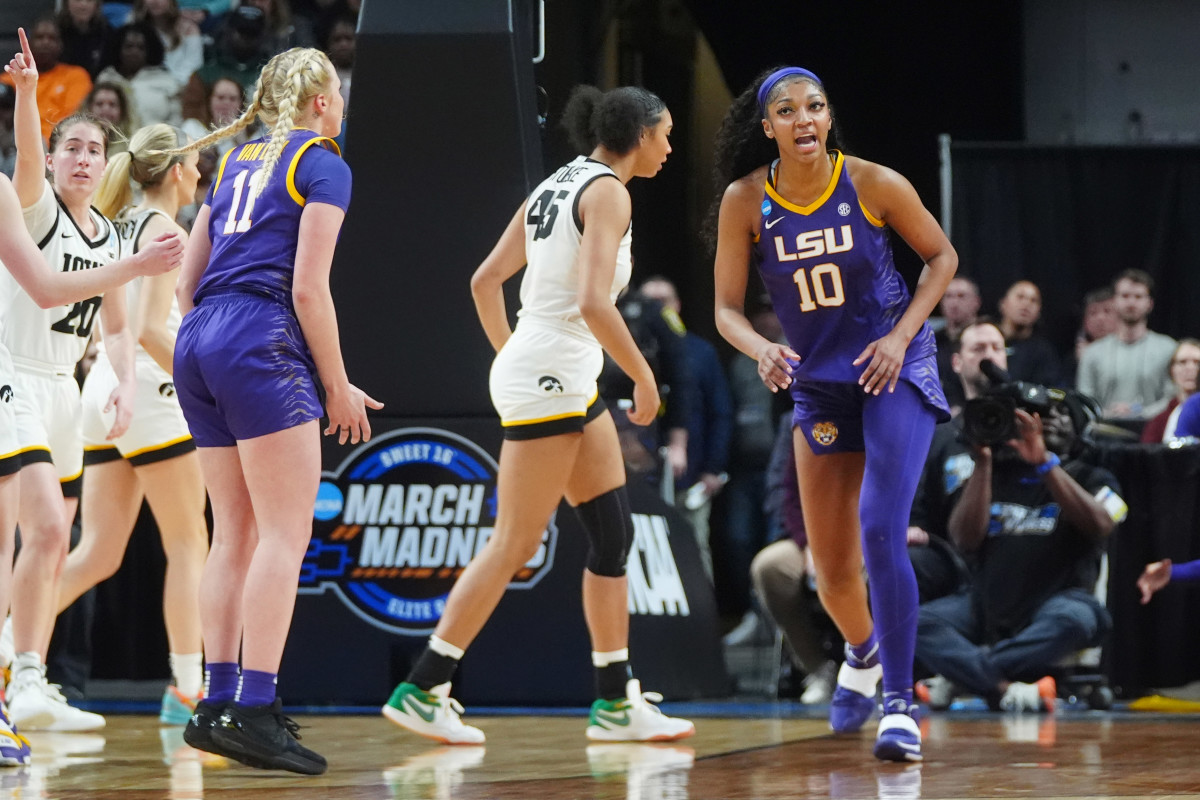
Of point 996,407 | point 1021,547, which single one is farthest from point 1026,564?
point 996,407

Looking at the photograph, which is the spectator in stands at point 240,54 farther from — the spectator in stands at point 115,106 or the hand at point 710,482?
the hand at point 710,482

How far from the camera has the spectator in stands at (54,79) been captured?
10.2m

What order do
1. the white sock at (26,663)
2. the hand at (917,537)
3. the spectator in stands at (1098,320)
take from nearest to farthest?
the white sock at (26,663)
the hand at (917,537)
the spectator in stands at (1098,320)

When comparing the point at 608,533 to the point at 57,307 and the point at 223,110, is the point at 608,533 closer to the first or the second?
the point at 57,307

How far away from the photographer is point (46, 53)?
10445 millimetres

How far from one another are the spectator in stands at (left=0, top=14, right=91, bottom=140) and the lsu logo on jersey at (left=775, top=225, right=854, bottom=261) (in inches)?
273

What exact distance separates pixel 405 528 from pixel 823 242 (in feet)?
7.07

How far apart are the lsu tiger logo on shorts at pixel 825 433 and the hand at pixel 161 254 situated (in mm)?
1769

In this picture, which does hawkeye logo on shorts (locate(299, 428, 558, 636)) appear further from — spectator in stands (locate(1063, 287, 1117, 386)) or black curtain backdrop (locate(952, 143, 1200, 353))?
black curtain backdrop (locate(952, 143, 1200, 353))

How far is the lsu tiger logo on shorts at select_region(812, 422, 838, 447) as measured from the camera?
445cm

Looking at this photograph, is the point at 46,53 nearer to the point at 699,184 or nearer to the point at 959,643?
the point at 699,184

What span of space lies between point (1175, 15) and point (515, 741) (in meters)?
9.85

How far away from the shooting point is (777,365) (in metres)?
4.18

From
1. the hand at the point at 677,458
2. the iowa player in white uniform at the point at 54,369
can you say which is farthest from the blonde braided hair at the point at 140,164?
the hand at the point at 677,458
